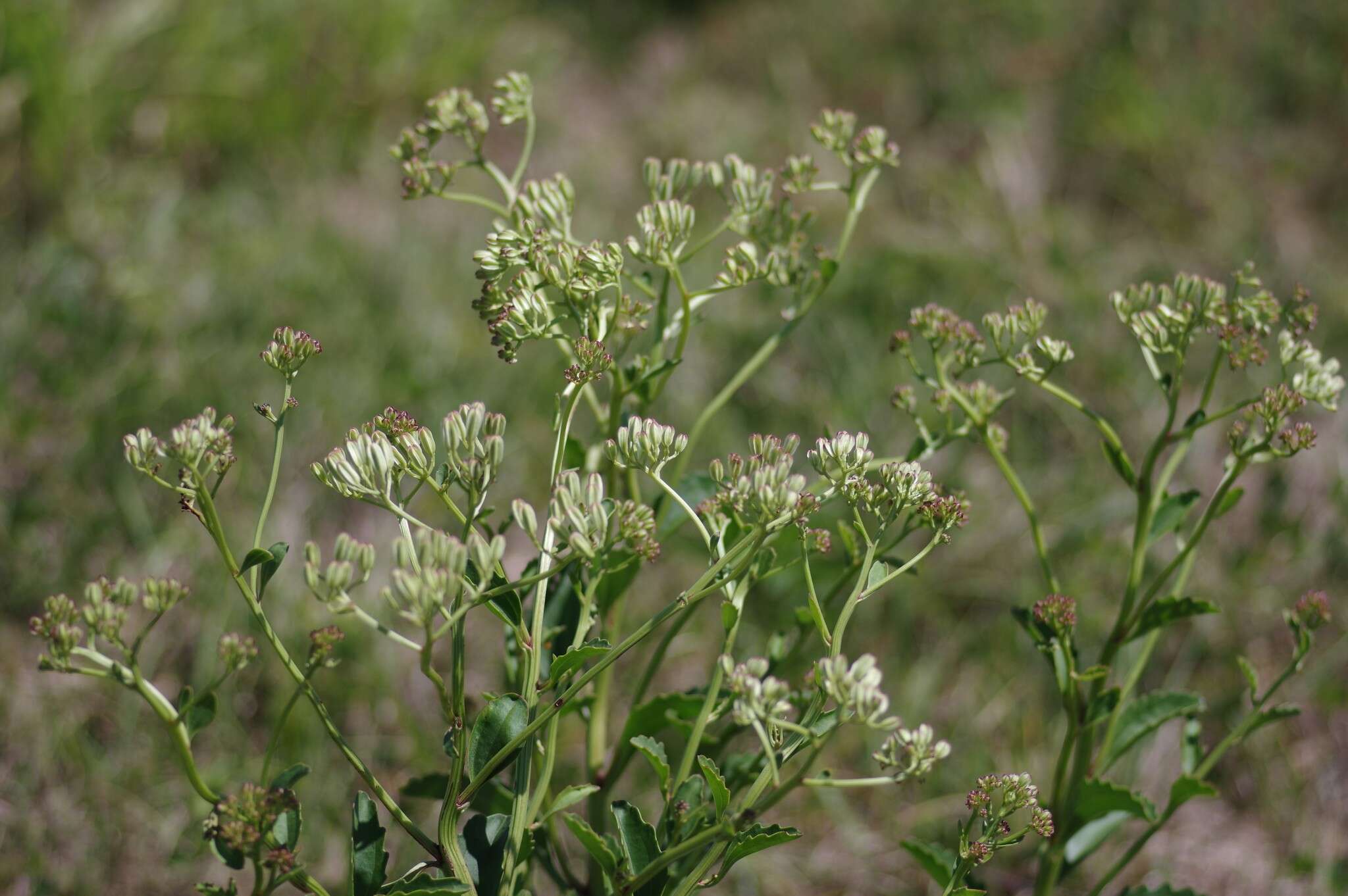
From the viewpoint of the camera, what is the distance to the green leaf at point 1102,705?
50.3 inches

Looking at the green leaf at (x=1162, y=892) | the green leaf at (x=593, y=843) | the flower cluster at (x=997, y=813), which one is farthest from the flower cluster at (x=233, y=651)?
the green leaf at (x=1162, y=892)

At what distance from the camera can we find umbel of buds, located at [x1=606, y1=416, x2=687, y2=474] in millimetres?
1021

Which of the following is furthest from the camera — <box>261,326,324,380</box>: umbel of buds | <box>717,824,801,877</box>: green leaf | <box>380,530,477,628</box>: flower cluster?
<box>261,326,324,380</box>: umbel of buds

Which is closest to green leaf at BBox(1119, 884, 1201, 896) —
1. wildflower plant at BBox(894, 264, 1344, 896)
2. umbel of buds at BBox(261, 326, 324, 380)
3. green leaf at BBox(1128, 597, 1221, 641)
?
wildflower plant at BBox(894, 264, 1344, 896)

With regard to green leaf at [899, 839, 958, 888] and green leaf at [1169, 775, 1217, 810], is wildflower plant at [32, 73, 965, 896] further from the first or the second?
green leaf at [1169, 775, 1217, 810]

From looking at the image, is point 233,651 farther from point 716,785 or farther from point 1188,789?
point 1188,789

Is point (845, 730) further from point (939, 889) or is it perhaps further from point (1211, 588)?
point (1211, 588)

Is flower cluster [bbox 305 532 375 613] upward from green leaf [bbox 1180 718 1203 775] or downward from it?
downward

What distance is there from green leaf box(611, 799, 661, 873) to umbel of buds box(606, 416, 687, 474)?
13.1 inches

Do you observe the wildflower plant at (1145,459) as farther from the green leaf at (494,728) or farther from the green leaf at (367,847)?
the green leaf at (367,847)

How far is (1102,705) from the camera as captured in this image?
50.8 inches

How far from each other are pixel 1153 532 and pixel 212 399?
2.38 metres

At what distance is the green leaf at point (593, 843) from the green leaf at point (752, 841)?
0.38 ft

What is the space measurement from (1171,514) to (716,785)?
2.46 ft
